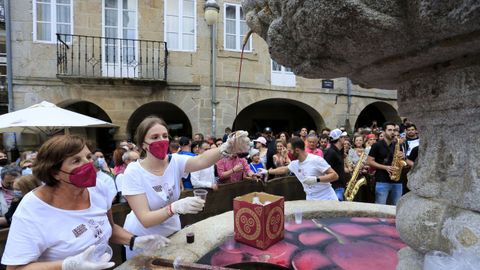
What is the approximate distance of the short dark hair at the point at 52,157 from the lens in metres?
1.73

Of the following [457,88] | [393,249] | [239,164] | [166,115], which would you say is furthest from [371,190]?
[166,115]

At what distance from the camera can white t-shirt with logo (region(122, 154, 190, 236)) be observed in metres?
2.12

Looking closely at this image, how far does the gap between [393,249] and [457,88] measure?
1332 mm

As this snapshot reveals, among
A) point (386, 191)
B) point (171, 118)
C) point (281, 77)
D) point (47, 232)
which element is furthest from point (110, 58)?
point (47, 232)

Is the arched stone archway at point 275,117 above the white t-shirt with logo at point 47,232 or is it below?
above

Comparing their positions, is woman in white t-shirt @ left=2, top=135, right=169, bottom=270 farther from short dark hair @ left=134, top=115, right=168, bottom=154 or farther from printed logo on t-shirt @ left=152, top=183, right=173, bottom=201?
Result: short dark hair @ left=134, top=115, right=168, bottom=154

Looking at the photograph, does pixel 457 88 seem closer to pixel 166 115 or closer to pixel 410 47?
pixel 410 47

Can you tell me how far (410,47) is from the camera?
4.15 ft

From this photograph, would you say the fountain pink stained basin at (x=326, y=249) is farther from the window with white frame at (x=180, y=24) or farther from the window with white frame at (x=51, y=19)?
the window with white frame at (x=51, y=19)

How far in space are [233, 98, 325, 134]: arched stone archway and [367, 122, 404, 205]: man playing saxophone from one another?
8062mm

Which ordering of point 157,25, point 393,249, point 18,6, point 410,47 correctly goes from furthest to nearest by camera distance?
point 157,25, point 18,6, point 393,249, point 410,47

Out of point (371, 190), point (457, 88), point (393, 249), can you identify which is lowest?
point (371, 190)

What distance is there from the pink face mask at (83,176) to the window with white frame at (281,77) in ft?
30.2

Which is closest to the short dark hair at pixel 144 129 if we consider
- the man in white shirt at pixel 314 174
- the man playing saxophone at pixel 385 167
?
the man in white shirt at pixel 314 174
